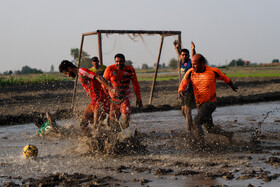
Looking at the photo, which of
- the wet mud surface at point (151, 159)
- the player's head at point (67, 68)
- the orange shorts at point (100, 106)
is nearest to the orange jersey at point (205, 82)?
the wet mud surface at point (151, 159)

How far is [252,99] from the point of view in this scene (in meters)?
18.4

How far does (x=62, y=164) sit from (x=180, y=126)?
4.99 metres

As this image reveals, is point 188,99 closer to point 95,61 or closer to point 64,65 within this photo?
point 64,65

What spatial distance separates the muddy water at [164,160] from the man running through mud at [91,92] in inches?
20.0

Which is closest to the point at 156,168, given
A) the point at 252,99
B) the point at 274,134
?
the point at 274,134

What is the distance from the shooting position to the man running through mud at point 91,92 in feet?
25.3

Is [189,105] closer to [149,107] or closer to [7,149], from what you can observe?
[7,149]

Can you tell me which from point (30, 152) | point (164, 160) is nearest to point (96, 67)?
point (30, 152)

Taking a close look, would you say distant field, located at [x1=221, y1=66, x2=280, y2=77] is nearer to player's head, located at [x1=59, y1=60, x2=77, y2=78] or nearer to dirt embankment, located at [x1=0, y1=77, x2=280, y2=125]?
dirt embankment, located at [x1=0, y1=77, x2=280, y2=125]

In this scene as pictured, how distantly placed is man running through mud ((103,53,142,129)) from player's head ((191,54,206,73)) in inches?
63.1

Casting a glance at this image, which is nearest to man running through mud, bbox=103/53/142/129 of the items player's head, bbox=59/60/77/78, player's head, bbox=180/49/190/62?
player's head, bbox=59/60/77/78

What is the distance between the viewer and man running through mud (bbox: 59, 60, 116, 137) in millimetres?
7699

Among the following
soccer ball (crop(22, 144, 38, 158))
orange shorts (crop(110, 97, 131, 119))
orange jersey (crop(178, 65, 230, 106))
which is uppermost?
orange jersey (crop(178, 65, 230, 106))

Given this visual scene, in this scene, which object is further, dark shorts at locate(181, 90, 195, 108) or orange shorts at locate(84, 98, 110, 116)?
dark shorts at locate(181, 90, 195, 108)
